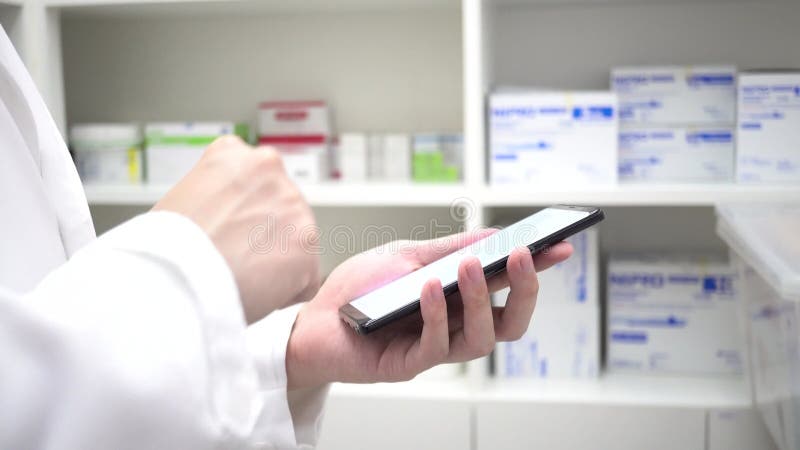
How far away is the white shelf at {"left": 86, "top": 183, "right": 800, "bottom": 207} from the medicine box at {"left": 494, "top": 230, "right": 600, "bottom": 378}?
12 centimetres

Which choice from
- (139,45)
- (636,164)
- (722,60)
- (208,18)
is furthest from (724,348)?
(139,45)

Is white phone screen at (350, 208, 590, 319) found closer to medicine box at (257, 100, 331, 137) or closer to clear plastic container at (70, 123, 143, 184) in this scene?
medicine box at (257, 100, 331, 137)

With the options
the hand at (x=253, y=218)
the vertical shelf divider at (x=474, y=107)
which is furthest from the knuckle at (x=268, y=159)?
the vertical shelf divider at (x=474, y=107)

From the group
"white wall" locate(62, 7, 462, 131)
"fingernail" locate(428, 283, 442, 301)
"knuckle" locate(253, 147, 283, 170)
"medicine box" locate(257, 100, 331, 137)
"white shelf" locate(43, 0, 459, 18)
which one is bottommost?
"fingernail" locate(428, 283, 442, 301)

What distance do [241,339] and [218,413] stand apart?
0.04 meters

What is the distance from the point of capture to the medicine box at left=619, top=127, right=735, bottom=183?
4.37ft

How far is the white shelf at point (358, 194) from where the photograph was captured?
4.28 ft

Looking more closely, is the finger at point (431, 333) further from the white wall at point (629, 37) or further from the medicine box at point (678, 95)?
the white wall at point (629, 37)

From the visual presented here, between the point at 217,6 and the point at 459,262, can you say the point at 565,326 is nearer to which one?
the point at 459,262

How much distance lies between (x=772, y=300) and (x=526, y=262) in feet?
2.13

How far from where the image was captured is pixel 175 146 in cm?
151

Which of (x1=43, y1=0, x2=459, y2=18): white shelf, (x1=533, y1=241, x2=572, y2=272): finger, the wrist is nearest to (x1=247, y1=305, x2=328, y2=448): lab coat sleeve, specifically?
the wrist

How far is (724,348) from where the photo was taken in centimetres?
136

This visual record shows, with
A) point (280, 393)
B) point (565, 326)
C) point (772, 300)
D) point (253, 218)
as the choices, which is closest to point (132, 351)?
point (253, 218)
